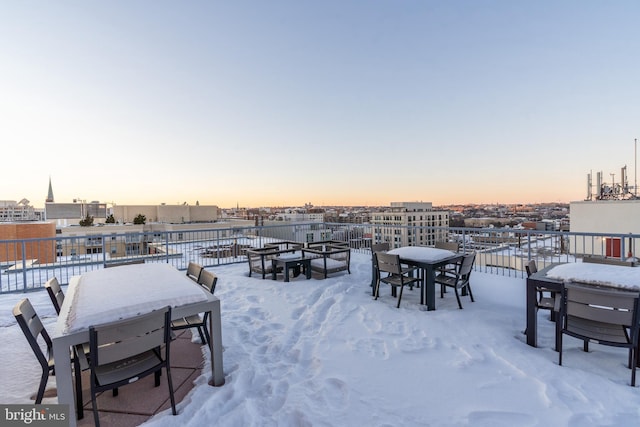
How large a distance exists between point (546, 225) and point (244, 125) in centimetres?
1253

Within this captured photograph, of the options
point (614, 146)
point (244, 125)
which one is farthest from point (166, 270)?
point (614, 146)

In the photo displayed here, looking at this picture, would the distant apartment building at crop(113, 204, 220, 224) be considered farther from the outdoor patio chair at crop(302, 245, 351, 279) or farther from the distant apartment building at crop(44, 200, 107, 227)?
the outdoor patio chair at crop(302, 245, 351, 279)

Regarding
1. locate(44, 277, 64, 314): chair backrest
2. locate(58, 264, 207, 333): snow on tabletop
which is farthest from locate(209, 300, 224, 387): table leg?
locate(44, 277, 64, 314): chair backrest

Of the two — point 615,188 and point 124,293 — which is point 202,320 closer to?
point 124,293

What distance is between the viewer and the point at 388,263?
Result: 14.6 feet

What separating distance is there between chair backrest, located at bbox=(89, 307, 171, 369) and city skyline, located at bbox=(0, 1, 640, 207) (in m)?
9.29

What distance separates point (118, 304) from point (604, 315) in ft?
12.6

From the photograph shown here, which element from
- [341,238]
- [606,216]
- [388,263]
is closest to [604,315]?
[388,263]

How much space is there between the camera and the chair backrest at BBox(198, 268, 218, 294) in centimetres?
282

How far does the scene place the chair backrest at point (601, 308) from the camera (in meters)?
2.26

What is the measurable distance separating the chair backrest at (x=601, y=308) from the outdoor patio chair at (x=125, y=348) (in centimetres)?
335

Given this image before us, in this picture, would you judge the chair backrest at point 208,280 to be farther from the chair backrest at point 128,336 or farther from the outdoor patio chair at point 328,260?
the outdoor patio chair at point 328,260

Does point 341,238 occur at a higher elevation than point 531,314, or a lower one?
higher
